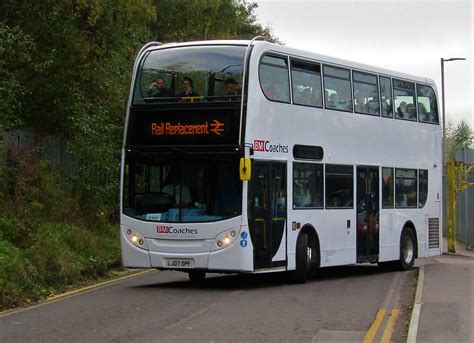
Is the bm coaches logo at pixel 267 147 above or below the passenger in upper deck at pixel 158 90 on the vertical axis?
below

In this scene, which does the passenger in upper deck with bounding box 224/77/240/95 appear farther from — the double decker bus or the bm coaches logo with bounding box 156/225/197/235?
the bm coaches logo with bounding box 156/225/197/235

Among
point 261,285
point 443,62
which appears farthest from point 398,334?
point 443,62

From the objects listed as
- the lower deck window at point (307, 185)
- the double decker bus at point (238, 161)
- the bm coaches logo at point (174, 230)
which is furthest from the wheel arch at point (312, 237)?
the bm coaches logo at point (174, 230)

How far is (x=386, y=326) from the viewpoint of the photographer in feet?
38.5

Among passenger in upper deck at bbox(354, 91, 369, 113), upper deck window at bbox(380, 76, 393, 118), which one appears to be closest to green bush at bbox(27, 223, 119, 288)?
passenger in upper deck at bbox(354, 91, 369, 113)

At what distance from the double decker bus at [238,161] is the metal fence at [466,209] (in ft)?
45.6

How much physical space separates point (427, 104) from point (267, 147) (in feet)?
26.4

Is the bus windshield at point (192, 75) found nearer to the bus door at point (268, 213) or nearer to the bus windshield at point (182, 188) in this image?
the bus windshield at point (182, 188)

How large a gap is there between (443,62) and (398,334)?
107 feet

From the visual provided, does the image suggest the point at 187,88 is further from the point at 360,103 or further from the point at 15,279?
the point at 360,103

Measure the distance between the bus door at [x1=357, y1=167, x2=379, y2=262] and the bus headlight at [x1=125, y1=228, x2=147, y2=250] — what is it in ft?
18.3

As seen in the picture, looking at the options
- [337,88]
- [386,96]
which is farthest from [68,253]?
[386,96]

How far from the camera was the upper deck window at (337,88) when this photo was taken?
1800cm

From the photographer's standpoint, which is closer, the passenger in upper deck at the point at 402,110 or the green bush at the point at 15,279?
the green bush at the point at 15,279
